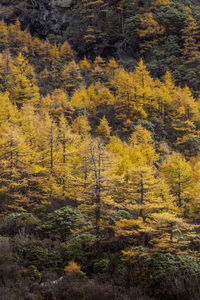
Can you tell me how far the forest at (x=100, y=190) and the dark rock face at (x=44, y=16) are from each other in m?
33.5

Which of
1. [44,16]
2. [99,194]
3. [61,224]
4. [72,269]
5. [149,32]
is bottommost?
[61,224]

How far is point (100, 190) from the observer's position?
14.8 meters

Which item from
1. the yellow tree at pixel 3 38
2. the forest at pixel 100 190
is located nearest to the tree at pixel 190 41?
the forest at pixel 100 190

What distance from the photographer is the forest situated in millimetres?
9984

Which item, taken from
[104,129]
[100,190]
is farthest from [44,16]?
[100,190]

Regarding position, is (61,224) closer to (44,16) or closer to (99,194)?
(99,194)

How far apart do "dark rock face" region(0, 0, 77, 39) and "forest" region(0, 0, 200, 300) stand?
110 feet

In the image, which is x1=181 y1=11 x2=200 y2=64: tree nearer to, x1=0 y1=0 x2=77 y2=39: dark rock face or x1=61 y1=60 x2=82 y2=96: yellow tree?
x1=61 y1=60 x2=82 y2=96: yellow tree

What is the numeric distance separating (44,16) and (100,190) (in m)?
94.5

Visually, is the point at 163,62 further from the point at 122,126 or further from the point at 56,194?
the point at 56,194

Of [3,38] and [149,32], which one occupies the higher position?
[149,32]

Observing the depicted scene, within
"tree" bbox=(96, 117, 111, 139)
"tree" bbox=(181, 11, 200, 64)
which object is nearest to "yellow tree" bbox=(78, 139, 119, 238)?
"tree" bbox=(96, 117, 111, 139)

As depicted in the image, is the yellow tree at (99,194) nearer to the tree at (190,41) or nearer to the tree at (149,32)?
the tree at (190,41)

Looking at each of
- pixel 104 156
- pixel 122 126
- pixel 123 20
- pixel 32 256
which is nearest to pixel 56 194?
pixel 104 156
